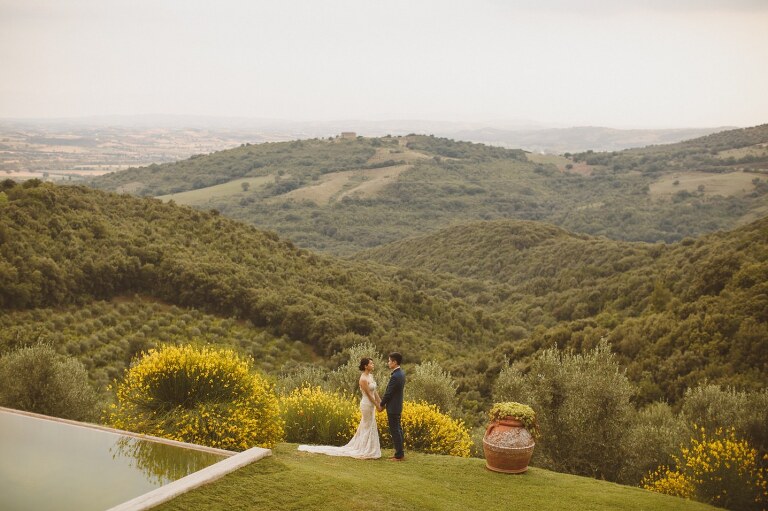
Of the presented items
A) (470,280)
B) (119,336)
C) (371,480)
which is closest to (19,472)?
(371,480)

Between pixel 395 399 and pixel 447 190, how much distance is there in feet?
535

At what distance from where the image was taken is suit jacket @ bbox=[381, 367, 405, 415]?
1224cm

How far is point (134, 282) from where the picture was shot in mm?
41625

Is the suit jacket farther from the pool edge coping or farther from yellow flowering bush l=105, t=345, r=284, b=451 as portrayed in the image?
the pool edge coping

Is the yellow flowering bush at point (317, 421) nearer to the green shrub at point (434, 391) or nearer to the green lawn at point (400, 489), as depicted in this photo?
the green lawn at point (400, 489)

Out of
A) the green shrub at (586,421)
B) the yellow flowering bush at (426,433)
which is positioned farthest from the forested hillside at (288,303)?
the yellow flowering bush at (426,433)

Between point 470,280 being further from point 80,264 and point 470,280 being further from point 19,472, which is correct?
point 19,472

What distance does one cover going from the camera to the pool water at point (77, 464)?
9203mm

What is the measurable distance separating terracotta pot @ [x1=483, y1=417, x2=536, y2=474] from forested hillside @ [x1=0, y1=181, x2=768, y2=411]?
16111 millimetres

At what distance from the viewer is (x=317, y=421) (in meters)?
15.8

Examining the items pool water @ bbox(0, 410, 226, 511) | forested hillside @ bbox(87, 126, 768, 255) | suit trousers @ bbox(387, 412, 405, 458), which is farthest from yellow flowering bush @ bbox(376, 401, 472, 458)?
forested hillside @ bbox(87, 126, 768, 255)

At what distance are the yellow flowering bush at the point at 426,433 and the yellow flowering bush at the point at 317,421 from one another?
876 mm

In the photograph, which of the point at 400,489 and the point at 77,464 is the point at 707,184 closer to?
the point at 400,489

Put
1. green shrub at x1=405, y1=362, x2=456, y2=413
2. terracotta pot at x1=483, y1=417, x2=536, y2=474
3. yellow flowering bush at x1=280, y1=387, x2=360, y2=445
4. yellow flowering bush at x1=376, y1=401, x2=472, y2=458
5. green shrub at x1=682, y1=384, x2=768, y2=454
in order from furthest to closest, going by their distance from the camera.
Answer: green shrub at x1=405, y1=362, x2=456, y2=413 → yellow flowering bush at x1=376, y1=401, x2=472, y2=458 → yellow flowering bush at x1=280, y1=387, x2=360, y2=445 → green shrub at x1=682, y1=384, x2=768, y2=454 → terracotta pot at x1=483, y1=417, x2=536, y2=474
